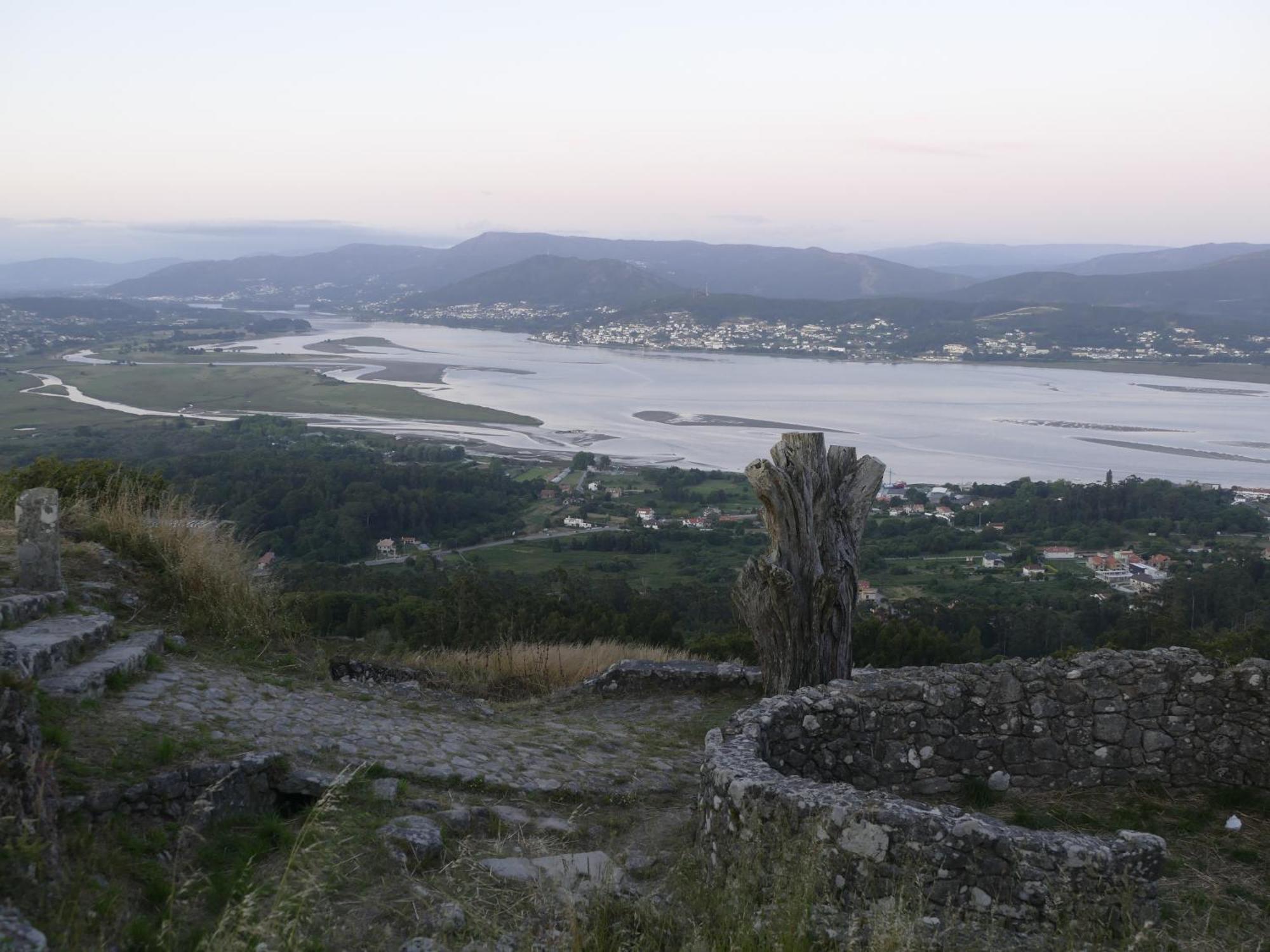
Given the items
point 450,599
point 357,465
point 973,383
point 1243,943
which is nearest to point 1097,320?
point 973,383

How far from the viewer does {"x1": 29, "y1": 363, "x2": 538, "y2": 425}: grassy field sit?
54.7 metres

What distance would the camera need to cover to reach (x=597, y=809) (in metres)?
5.28

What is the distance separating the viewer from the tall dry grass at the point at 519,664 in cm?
839

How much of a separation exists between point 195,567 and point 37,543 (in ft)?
4.16

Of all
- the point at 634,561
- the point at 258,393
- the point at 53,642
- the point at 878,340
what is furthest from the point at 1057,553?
the point at 878,340

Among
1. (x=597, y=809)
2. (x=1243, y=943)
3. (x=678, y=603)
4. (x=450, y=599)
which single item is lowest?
(x=678, y=603)

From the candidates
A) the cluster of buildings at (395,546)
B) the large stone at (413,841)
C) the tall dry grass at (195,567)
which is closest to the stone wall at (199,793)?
the large stone at (413,841)

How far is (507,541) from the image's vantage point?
1251 inches

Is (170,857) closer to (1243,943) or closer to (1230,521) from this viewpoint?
(1243,943)

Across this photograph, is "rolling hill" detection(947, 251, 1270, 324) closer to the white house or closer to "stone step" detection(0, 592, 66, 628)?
the white house

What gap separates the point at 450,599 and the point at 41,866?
37.3 feet

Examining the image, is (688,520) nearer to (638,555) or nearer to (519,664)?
(638,555)

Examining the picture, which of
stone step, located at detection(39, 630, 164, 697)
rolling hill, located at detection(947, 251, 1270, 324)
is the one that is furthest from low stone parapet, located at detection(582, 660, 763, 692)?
rolling hill, located at detection(947, 251, 1270, 324)

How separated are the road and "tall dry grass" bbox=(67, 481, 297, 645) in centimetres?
1929
